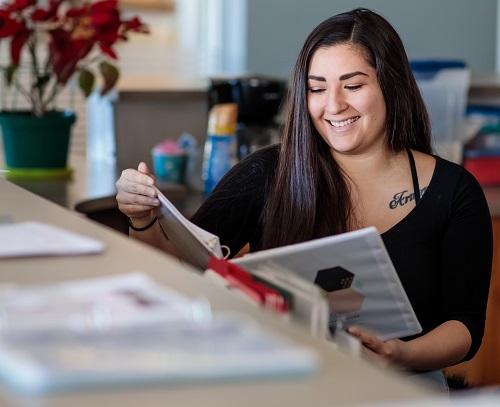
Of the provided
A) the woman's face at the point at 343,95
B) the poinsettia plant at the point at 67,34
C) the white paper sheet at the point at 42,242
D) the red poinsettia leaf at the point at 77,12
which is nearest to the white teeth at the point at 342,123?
the woman's face at the point at 343,95

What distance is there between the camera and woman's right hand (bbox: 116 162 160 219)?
177 centimetres

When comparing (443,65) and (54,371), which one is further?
(443,65)

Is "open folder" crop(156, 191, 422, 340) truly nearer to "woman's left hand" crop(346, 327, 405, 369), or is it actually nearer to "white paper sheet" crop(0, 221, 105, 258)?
"woman's left hand" crop(346, 327, 405, 369)

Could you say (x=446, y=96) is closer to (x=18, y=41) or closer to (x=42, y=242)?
(x=18, y=41)

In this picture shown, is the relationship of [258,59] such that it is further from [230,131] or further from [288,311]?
[288,311]

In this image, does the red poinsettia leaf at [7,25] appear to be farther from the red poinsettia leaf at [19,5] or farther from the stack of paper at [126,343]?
the stack of paper at [126,343]

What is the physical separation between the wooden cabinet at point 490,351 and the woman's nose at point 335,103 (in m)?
1.46

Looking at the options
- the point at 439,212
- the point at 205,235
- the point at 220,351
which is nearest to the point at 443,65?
the point at 439,212

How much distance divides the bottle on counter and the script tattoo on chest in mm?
969

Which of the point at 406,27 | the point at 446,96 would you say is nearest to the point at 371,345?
the point at 446,96

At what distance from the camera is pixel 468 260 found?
77.9 inches

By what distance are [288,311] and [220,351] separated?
36cm

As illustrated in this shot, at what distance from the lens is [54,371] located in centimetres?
68

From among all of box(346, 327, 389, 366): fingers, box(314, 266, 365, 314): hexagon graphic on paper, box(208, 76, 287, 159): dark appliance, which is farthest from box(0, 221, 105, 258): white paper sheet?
box(208, 76, 287, 159): dark appliance
